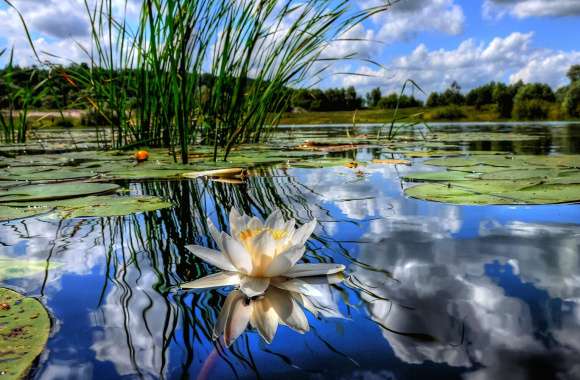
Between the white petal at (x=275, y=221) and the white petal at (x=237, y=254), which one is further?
the white petal at (x=275, y=221)

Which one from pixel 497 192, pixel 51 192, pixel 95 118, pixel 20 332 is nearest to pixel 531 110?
pixel 95 118

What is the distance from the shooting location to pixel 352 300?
21.7 inches

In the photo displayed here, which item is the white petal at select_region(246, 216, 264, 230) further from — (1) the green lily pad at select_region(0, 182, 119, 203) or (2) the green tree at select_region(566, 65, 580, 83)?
(2) the green tree at select_region(566, 65, 580, 83)

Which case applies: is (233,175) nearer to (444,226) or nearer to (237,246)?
(444,226)

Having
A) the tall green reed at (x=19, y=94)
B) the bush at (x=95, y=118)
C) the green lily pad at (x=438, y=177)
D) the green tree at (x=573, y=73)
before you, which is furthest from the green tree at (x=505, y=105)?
the green lily pad at (x=438, y=177)

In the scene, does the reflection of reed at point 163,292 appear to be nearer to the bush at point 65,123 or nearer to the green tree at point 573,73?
the bush at point 65,123

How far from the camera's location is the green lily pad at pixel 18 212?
1.11 m

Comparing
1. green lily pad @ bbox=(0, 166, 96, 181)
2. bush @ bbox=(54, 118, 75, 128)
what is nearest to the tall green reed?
bush @ bbox=(54, 118, 75, 128)

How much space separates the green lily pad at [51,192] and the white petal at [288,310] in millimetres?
1045

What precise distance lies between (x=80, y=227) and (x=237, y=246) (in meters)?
0.61

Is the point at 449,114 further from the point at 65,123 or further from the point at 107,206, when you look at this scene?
the point at 107,206

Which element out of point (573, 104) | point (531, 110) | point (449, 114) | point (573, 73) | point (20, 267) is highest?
point (573, 73)

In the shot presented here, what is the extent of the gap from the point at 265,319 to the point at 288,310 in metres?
0.03

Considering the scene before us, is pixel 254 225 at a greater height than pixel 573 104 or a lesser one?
lesser
